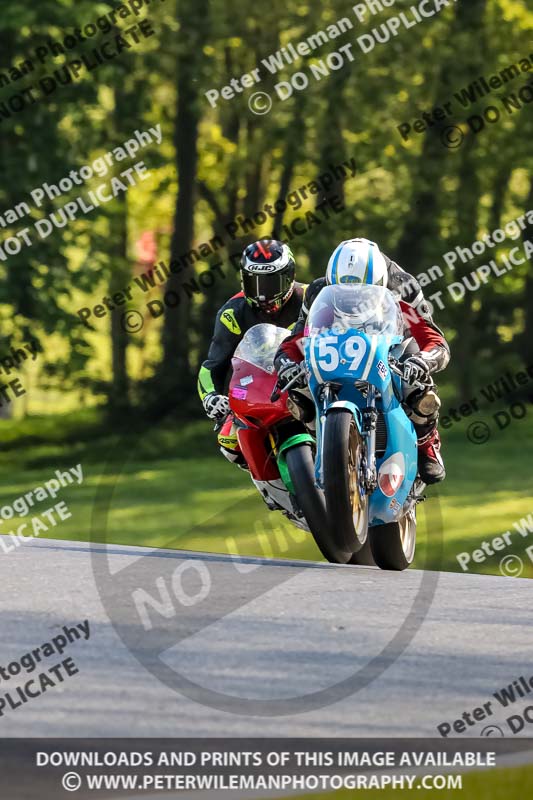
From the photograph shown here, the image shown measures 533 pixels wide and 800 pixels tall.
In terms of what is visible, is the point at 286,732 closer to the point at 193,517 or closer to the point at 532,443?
the point at 193,517

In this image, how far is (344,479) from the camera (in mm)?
7336

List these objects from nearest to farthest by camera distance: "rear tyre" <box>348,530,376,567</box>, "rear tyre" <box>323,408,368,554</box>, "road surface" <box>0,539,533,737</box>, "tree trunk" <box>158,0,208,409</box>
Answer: "road surface" <box>0,539,533,737</box> < "rear tyre" <box>323,408,368,554</box> < "rear tyre" <box>348,530,376,567</box> < "tree trunk" <box>158,0,208,409</box>

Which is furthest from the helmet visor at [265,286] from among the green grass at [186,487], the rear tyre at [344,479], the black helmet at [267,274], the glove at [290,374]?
the green grass at [186,487]

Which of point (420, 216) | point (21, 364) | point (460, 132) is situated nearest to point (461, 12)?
point (460, 132)

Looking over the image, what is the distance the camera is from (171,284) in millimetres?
27391

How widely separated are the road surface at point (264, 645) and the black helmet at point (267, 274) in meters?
1.75

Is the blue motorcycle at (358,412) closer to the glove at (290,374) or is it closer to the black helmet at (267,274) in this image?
the glove at (290,374)

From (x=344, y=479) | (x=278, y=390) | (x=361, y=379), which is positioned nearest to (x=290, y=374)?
(x=278, y=390)

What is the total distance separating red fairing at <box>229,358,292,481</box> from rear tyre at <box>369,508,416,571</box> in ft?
2.36

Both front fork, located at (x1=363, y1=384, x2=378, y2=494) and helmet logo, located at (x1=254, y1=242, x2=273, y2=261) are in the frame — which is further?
helmet logo, located at (x1=254, y1=242, x2=273, y2=261)

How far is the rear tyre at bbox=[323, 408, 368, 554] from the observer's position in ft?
24.1

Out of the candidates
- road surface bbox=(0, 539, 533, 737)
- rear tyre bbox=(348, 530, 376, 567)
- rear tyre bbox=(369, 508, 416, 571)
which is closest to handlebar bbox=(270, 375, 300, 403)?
Result: rear tyre bbox=(369, 508, 416, 571)

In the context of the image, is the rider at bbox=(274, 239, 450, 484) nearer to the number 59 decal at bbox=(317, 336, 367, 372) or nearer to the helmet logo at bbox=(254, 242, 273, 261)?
the number 59 decal at bbox=(317, 336, 367, 372)

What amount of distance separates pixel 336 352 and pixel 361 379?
20 cm
